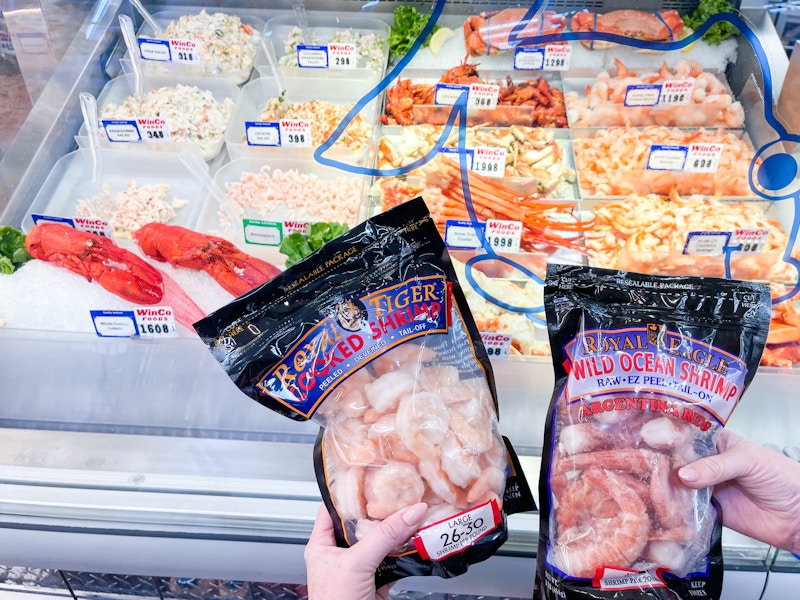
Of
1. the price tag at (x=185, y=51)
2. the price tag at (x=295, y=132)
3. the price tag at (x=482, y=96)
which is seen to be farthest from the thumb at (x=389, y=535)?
the price tag at (x=185, y=51)

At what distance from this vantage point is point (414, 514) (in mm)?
1133

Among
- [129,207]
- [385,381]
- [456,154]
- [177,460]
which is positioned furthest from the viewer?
[129,207]

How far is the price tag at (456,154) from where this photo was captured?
1.99m

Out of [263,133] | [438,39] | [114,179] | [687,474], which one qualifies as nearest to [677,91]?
[438,39]

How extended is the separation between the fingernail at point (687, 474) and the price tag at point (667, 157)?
43.0 inches

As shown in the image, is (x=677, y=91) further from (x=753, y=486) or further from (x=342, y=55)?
(x=753, y=486)

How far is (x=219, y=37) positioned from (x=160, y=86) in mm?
279

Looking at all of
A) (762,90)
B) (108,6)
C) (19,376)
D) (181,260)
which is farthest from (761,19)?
(19,376)

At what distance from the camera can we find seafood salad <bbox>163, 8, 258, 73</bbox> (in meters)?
2.49

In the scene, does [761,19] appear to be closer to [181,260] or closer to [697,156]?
[697,156]

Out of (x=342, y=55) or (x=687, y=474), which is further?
(x=342, y=55)

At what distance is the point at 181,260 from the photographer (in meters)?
1.96

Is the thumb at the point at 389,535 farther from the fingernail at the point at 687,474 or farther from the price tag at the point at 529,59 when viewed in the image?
the price tag at the point at 529,59

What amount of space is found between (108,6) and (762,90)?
2110 mm
